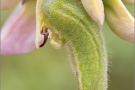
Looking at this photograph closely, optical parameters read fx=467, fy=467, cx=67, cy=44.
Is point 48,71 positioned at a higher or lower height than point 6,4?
lower

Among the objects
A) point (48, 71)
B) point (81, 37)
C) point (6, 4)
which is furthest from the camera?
point (48, 71)

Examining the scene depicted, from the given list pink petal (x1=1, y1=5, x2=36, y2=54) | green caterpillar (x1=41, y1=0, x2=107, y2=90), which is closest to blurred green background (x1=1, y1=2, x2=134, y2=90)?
pink petal (x1=1, y1=5, x2=36, y2=54)

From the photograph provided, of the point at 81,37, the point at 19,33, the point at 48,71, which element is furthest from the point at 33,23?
the point at 48,71

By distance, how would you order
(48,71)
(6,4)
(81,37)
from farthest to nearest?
(48,71), (6,4), (81,37)

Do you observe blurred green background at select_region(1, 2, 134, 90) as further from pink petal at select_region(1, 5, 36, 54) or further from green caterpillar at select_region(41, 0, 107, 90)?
green caterpillar at select_region(41, 0, 107, 90)

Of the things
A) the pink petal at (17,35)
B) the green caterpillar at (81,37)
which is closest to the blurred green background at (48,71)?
the pink petal at (17,35)

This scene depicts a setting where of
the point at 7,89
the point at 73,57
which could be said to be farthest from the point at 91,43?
the point at 7,89

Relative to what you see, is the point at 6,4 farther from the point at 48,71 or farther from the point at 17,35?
the point at 48,71

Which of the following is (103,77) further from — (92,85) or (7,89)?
(7,89)

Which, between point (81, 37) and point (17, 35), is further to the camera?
point (17, 35)
